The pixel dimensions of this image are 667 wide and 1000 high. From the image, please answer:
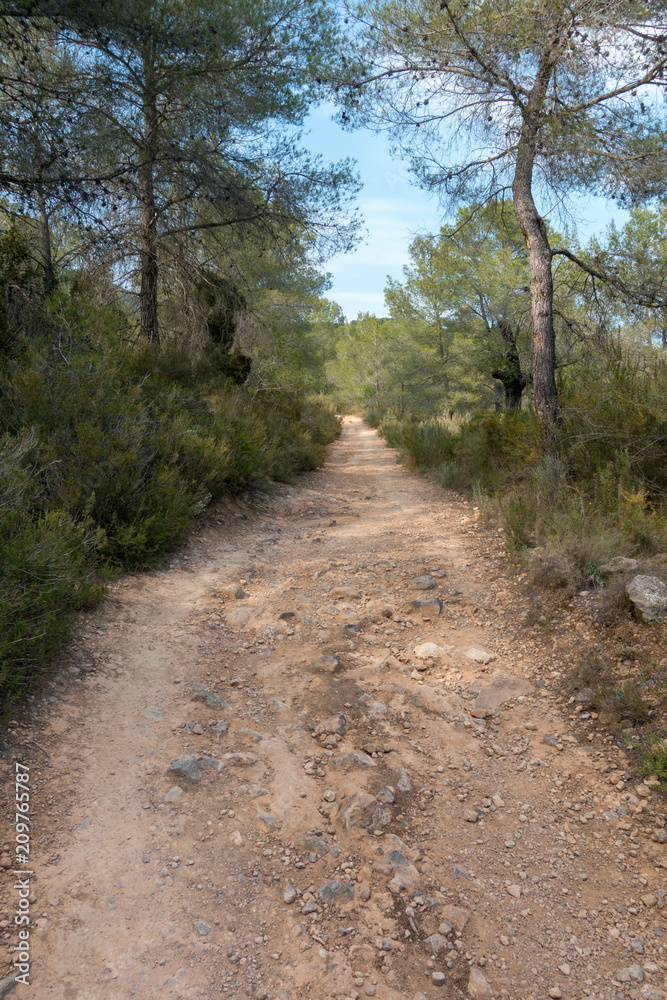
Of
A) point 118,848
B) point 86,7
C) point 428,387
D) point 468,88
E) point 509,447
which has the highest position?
point 468,88

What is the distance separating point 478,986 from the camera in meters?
1.91

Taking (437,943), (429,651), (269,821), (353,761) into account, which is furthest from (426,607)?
(437,943)

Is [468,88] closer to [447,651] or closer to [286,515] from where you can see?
[286,515]

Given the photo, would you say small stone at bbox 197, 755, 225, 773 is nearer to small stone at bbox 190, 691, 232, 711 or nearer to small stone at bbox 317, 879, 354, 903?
small stone at bbox 190, 691, 232, 711

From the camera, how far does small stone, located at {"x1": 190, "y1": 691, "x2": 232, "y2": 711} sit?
3.30m

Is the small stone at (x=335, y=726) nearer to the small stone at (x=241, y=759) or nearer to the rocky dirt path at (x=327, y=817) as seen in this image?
the rocky dirt path at (x=327, y=817)

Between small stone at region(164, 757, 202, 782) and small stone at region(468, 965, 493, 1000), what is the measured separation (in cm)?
139

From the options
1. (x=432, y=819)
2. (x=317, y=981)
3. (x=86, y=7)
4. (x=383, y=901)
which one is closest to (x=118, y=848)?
(x=317, y=981)

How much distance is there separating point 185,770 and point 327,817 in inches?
28.3

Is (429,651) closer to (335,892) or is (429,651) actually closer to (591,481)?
(335,892)

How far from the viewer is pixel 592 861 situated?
240 cm

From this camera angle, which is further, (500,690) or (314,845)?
(500,690)

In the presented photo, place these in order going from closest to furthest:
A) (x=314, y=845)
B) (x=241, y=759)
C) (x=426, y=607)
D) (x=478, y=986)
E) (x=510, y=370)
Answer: (x=478, y=986) < (x=314, y=845) < (x=241, y=759) < (x=426, y=607) < (x=510, y=370)

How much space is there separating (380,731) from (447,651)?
109 centimetres
